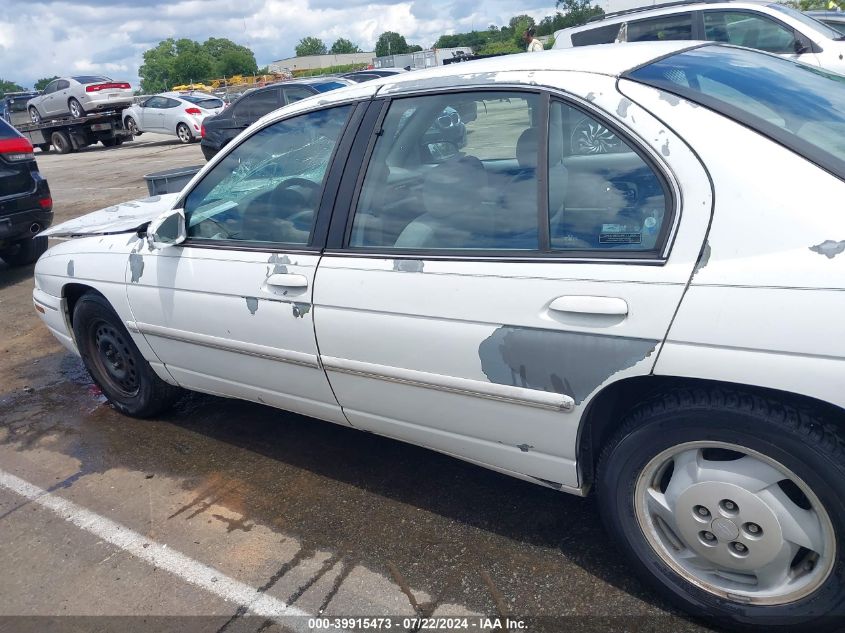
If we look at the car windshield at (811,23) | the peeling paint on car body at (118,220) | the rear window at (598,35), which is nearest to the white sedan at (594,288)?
the peeling paint on car body at (118,220)

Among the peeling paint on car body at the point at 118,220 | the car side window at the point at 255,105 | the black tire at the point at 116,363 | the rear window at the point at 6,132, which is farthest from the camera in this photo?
the car side window at the point at 255,105

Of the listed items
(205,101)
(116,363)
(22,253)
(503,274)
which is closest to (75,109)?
(205,101)

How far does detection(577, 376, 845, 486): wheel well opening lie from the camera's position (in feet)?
6.52

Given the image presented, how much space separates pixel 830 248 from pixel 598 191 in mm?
699

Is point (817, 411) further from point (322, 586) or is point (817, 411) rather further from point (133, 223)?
point (133, 223)

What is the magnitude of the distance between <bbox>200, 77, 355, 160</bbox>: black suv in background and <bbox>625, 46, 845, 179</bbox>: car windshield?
1109 cm

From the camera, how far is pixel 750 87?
2457 millimetres

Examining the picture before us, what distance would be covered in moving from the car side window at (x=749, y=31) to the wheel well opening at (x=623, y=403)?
7.45 m

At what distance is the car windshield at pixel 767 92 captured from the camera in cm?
212

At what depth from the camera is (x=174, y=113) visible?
22219 mm

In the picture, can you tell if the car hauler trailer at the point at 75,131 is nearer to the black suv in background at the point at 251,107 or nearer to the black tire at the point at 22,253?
the black suv in background at the point at 251,107

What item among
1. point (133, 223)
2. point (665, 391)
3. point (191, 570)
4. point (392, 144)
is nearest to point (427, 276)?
point (392, 144)

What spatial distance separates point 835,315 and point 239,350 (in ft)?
7.63

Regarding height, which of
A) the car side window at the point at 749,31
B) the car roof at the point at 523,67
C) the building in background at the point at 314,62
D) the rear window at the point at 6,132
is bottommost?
the building in background at the point at 314,62
